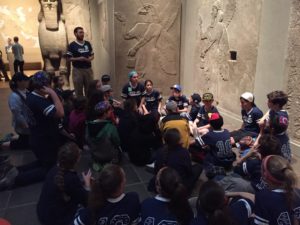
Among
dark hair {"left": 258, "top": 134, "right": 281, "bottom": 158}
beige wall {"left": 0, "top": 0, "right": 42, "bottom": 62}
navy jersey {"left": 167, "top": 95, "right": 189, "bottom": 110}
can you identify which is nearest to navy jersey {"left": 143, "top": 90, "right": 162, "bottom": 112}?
navy jersey {"left": 167, "top": 95, "right": 189, "bottom": 110}

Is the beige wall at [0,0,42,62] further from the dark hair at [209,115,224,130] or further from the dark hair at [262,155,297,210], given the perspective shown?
the dark hair at [262,155,297,210]

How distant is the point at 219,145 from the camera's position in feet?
12.8

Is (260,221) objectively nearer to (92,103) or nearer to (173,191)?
(173,191)

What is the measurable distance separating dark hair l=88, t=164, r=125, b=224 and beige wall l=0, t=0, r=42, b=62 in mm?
14310

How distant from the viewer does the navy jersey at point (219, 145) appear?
3.89 metres

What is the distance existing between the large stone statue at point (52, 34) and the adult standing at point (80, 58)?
2.85m

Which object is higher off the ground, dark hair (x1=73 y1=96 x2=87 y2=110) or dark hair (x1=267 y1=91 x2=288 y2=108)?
dark hair (x1=267 y1=91 x2=288 y2=108)

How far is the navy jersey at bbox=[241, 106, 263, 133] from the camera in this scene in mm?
4926

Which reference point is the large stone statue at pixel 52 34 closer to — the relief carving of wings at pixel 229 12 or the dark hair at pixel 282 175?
the relief carving of wings at pixel 229 12

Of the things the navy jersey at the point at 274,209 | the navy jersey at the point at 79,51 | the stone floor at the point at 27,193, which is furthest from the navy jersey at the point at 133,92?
the navy jersey at the point at 274,209

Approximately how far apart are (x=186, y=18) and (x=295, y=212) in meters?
7.20

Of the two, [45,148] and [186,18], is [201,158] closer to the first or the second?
[45,148]

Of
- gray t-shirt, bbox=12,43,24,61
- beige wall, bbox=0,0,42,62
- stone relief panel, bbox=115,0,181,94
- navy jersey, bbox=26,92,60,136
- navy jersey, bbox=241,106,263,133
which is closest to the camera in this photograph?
navy jersey, bbox=26,92,60,136

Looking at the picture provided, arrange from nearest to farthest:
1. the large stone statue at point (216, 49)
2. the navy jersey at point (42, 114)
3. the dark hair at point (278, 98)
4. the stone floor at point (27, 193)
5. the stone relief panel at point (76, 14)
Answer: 1. the stone floor at point (27, 193)
2. the navy jersey at point (42, 114)
3. the dark hair at point (278, 98)
4. the large stone statue at point (216, 49)
5. the stone relief panel at point (76, 14)
